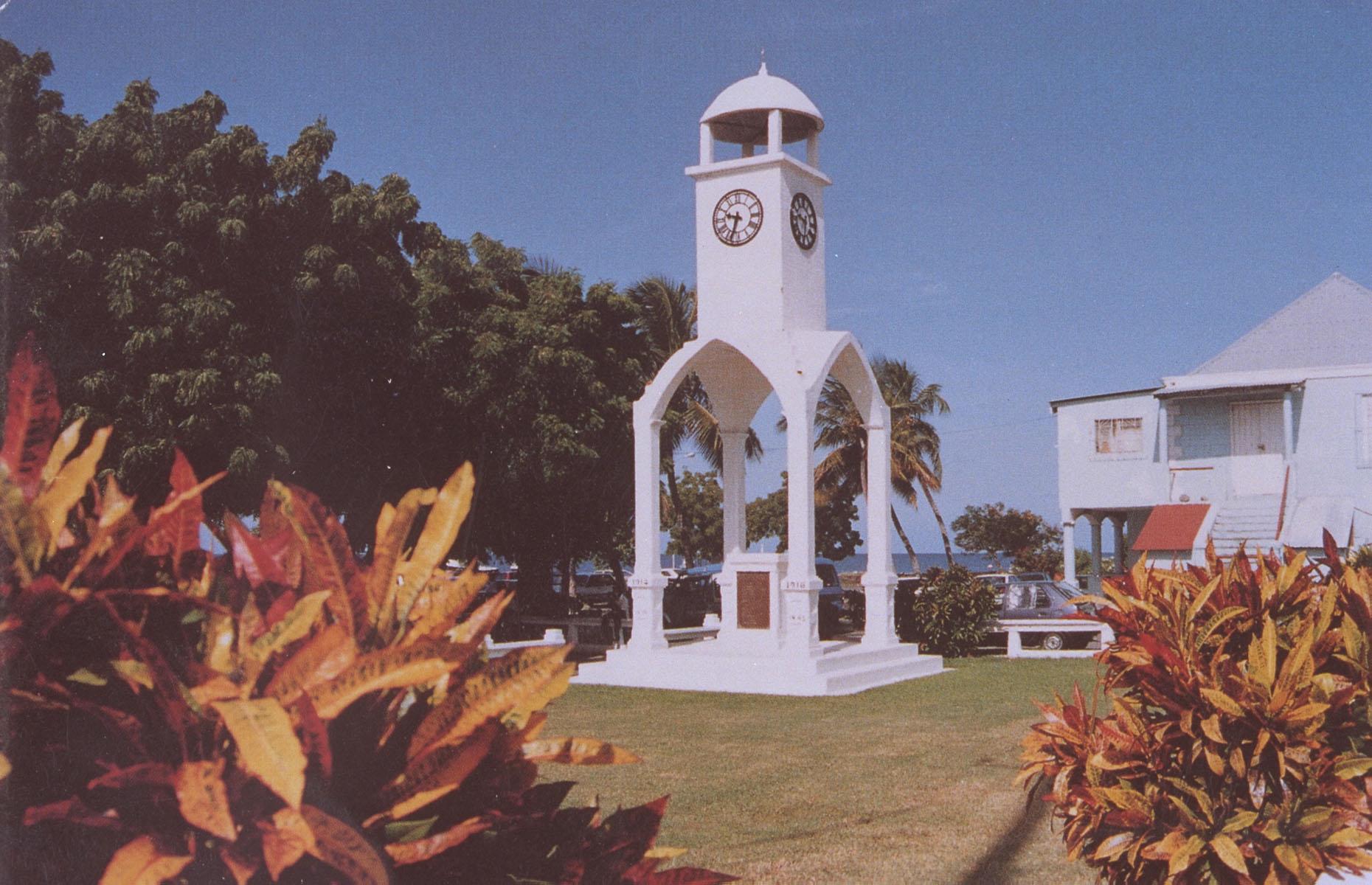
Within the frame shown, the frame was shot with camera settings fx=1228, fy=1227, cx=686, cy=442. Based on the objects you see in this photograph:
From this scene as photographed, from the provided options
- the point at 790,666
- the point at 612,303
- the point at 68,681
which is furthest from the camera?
the point at 612,303

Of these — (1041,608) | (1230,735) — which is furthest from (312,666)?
(1041,608)

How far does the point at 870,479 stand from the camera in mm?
18344

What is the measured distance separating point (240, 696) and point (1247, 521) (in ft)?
95.8

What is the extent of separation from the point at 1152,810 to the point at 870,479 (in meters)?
13.8

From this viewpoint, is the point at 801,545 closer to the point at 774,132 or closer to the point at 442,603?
the point at 774,132

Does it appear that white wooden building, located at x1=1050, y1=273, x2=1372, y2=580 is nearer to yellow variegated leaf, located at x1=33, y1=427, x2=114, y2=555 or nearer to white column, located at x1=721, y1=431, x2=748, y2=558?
white column, located at x1=721, y1=431, x2=748, y2=558

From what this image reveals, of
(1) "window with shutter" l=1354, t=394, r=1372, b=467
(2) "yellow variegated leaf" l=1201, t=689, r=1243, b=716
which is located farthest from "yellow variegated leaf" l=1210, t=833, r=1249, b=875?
Answer: (1) "window with shutter" l=1354, t=394, r=1372, b=467

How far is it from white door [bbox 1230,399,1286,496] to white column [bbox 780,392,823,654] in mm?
16198

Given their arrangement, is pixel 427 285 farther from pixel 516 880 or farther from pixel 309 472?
pixel 516 880

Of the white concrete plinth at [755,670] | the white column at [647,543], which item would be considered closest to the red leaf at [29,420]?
the white concrete plinth at [755,670]

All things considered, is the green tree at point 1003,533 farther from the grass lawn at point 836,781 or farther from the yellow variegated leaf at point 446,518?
the yellow variegated leaf at point 446,518

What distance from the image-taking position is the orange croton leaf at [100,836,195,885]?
59.1 inches

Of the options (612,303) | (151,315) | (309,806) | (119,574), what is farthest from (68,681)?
(612,303)

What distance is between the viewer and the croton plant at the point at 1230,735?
436 cm
